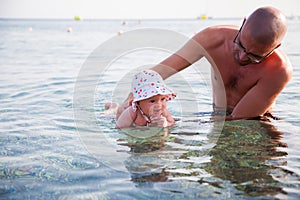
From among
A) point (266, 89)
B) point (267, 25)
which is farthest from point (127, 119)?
point (267, 25)

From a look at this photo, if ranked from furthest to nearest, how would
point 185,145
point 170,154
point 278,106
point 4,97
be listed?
point 4,97 < point 278,106 < point 185,145 < point 170,154

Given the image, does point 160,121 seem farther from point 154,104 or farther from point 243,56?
point 243,56

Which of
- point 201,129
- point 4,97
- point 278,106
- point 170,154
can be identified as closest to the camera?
point 170,154

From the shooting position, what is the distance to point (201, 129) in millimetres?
4445

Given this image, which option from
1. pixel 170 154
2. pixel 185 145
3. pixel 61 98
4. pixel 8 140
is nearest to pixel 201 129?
pixel 185 145

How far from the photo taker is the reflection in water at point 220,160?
285 cm

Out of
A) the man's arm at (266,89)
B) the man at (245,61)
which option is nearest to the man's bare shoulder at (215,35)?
the man at (245,61)

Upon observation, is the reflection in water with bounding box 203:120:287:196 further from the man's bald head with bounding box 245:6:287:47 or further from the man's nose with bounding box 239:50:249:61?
the man's bald head with bounding box 245:6:287:47

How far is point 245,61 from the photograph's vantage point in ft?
13.2

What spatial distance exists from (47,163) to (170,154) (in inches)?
46.6

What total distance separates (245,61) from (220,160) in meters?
1.29

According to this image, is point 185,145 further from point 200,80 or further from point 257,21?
point 200,80

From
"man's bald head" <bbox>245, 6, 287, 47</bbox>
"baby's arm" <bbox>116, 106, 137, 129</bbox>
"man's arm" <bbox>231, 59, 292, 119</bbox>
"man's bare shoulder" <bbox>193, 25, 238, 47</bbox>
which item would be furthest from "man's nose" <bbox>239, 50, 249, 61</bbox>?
"baby's arm" <bbox>116, 106, 137, 129</bbox>

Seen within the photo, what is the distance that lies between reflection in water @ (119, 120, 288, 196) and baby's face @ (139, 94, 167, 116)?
1.06 ft
